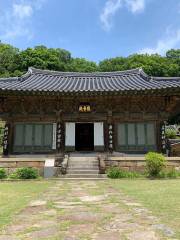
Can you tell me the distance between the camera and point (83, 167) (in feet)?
48.1

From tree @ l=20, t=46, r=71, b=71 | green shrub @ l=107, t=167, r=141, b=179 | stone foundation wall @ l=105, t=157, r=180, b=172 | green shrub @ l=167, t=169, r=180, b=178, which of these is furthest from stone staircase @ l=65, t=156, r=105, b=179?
tree @ l=20, t=46, r=71, b=71

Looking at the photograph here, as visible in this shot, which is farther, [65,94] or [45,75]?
[45,75]

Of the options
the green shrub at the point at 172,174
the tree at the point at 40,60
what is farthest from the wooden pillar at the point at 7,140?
the tree at the point at 40,60

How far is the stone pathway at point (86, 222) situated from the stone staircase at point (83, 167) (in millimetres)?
7236

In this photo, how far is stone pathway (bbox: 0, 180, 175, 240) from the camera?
3.62m

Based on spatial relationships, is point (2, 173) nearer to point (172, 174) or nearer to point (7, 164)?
point (7, 164)

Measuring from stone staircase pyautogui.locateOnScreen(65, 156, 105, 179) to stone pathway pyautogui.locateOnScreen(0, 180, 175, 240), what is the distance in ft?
23.7

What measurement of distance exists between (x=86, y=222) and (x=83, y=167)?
1040 centimetres

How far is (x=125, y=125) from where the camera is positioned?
687 inches

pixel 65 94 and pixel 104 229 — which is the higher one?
pixel 65 94

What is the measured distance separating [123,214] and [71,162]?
1059cm

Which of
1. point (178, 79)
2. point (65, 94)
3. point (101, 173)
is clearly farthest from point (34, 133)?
point (178, 79)

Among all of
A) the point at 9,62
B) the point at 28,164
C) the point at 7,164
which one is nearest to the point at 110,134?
the point at 28,164

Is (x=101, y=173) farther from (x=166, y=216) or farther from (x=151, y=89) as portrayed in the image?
(x=166, y=216)
